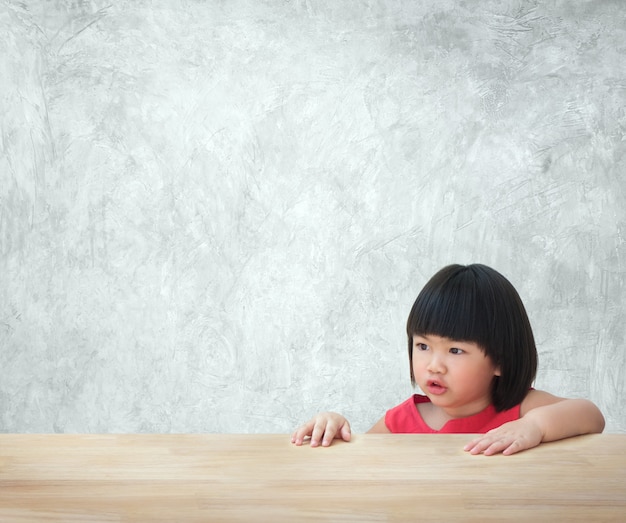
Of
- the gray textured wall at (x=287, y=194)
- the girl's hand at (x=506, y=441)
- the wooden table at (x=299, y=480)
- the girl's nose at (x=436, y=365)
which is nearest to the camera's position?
the wooden table at (x=299, y=480)

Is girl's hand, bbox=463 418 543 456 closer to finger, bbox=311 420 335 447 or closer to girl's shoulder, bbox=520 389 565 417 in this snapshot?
finger, bbox=311 420 335 447

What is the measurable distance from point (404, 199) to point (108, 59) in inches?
43.1

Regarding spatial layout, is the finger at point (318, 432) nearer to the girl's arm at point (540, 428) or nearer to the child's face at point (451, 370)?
the girl's arm at point (540, 428)

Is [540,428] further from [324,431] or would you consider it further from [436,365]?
[436,365]

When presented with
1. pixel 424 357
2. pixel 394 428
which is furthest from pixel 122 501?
pixel 394 428

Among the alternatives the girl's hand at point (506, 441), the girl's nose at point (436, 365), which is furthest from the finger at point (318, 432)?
the girl's nose at point (436, 365)

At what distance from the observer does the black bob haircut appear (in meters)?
1.20

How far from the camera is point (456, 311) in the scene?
1213 millimetres

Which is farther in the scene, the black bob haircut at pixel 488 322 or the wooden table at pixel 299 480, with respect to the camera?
the black bob haircut at pixel 488 322

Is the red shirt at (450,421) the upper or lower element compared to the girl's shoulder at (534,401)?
lower

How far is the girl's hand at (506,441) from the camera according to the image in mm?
583

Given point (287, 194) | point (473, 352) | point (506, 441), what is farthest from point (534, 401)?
point (287, 194)

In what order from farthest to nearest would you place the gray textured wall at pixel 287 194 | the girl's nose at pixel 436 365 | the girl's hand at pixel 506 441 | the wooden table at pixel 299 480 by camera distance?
the gray textured wall at pixel 287 194
the girl's nose at pixel 436 365
the girl's hand at pixel 506 441
the wooden table at pixel 299 480

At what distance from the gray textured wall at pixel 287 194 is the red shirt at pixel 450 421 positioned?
114 centimetres
